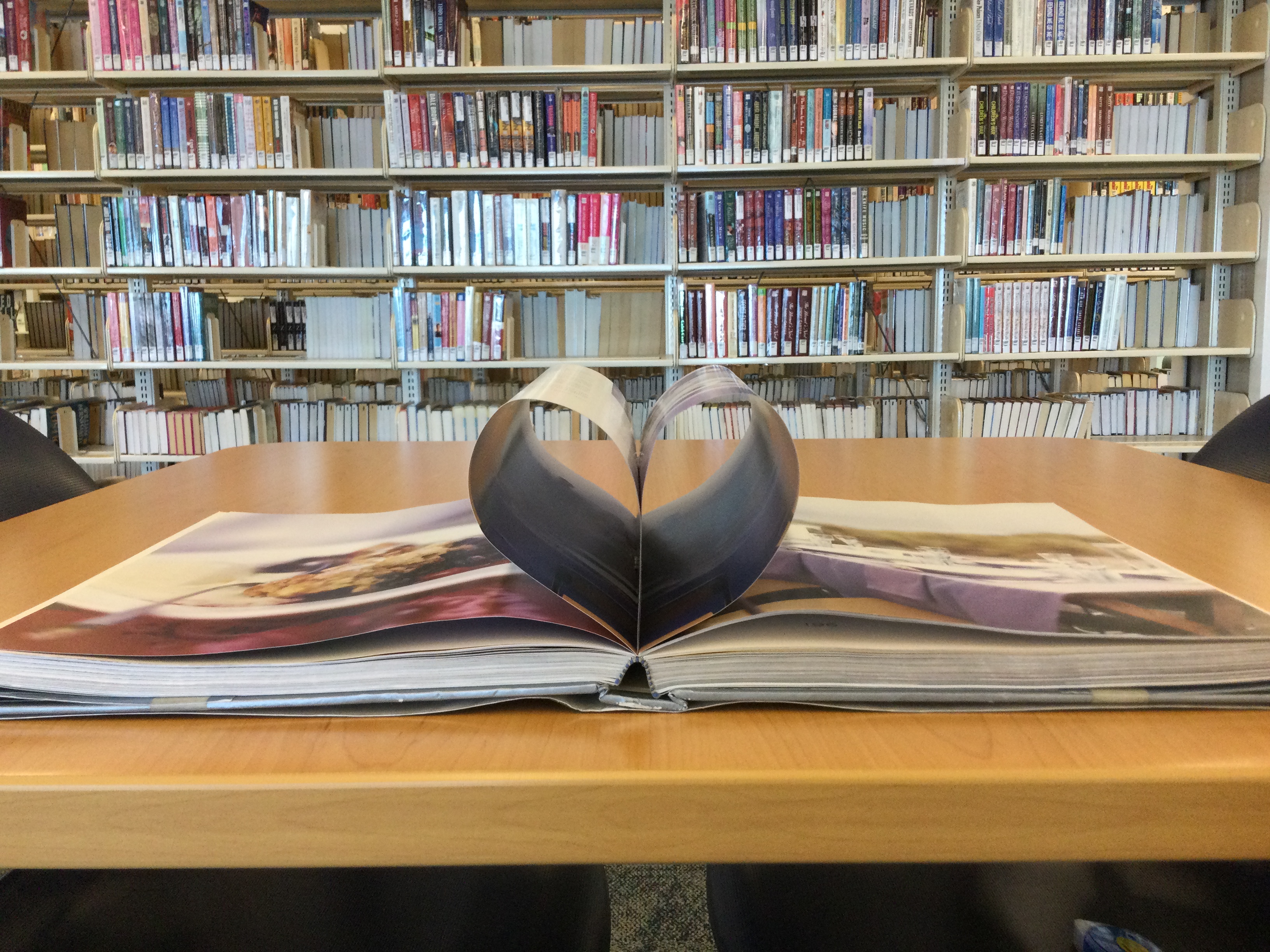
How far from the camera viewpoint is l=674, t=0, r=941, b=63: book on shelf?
2889mm

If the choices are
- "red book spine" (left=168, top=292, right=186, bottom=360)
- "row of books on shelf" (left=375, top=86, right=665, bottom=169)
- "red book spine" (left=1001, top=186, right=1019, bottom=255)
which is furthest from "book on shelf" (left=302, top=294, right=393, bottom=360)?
"red book spine" (left=1001, top=186, right=1019, bottom=255)

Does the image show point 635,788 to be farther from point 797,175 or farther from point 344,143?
point 344,143

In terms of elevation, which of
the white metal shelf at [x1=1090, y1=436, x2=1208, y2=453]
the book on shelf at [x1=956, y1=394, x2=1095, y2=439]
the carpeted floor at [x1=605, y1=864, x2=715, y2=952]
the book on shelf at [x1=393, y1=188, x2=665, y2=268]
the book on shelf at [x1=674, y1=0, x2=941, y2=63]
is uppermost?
the book on shelf at [x1=674, y1=0, x2=941, y2=63]

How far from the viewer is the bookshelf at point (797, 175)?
2.96m

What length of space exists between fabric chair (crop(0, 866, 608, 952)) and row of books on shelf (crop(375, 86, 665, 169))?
107 inches

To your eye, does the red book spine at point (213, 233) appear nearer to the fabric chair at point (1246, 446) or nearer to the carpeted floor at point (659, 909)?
the carpeted floor at point (659, 909)

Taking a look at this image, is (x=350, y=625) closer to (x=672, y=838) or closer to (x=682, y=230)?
(x=672, y=838)

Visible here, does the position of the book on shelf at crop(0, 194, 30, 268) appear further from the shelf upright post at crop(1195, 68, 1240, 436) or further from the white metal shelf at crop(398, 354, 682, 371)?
the shelf upright post at crop(1195, 68, 1240, 436)

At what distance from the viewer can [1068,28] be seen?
2.96m

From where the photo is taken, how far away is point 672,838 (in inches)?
11.5

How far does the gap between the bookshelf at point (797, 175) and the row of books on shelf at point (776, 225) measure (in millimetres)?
37

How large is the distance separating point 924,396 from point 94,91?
3.27m

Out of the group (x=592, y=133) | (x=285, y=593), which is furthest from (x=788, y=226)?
(x=285, y=593)

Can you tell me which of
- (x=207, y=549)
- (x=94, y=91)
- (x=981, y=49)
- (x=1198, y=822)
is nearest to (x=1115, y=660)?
(x=1198, y=822)
